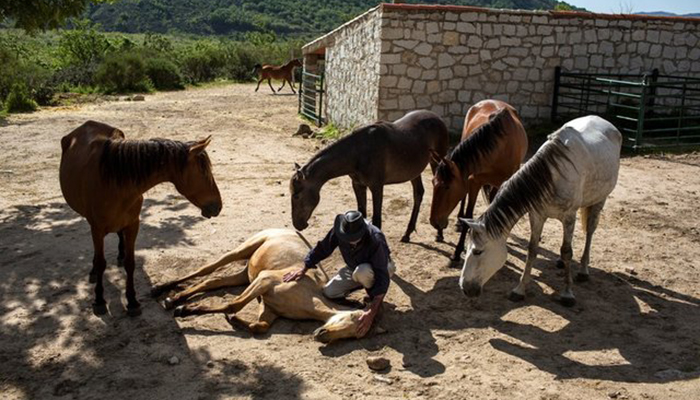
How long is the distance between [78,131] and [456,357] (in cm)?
379

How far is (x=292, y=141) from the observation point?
43.0 feet

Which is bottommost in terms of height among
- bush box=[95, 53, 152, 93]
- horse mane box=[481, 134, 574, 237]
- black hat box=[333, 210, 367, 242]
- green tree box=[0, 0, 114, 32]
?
black hat box=[333, 210, 367, 242]

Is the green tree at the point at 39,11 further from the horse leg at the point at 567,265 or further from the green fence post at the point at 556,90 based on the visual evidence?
the green fence post at the point at 556,90

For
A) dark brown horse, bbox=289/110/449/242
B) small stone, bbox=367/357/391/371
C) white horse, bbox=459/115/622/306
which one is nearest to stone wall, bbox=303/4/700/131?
dark brown horse, bbox=289/110/449/242

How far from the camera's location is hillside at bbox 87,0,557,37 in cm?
7675

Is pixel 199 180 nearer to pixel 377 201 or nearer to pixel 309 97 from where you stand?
pixel 377 201

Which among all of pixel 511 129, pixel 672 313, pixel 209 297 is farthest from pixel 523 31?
pixel 209 297

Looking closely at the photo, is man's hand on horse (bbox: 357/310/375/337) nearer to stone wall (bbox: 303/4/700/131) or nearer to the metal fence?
stone wall (bbox: 303/4/700/131)

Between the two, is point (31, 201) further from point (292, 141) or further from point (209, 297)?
point (292, 141)

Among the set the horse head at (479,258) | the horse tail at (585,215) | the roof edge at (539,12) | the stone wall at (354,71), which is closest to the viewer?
the horse head at (479,258)

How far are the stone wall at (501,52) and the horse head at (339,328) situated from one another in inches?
305

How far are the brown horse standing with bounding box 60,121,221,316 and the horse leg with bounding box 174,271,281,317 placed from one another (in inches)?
16.8

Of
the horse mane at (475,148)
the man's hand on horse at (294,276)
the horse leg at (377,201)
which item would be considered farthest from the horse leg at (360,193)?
the man's hand on horse at (294,276)

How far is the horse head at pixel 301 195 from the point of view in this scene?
5.82m
